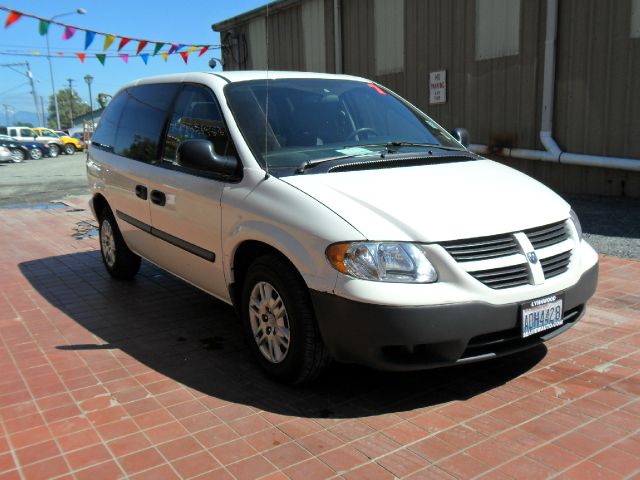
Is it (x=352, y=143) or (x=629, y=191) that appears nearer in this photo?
(x=352, y=143)

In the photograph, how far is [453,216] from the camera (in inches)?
122

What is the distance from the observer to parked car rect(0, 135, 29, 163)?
105 feet

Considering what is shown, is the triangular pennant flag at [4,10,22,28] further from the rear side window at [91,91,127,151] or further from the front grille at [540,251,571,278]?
the front grille at [540,251,571,278]

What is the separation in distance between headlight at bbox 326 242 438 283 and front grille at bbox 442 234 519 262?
0.50 ft

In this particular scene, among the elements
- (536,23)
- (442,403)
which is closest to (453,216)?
(442,403)

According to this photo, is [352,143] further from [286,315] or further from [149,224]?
[149,224]

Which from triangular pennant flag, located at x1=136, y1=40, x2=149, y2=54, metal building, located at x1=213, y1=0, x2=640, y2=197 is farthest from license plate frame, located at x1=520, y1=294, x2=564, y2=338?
triangular pennant flag, located at x1=136, y1=40, x2=149, y2=54

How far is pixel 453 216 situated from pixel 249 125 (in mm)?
1512

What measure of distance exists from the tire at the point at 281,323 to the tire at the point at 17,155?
32.5m

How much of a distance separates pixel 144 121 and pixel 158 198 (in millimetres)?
898

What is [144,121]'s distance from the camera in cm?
514

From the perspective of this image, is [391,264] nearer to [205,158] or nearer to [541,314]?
[541,314]

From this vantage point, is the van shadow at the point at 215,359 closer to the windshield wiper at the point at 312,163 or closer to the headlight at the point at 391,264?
the headlight at the point at 391,264

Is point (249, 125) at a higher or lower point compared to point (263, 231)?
higher
